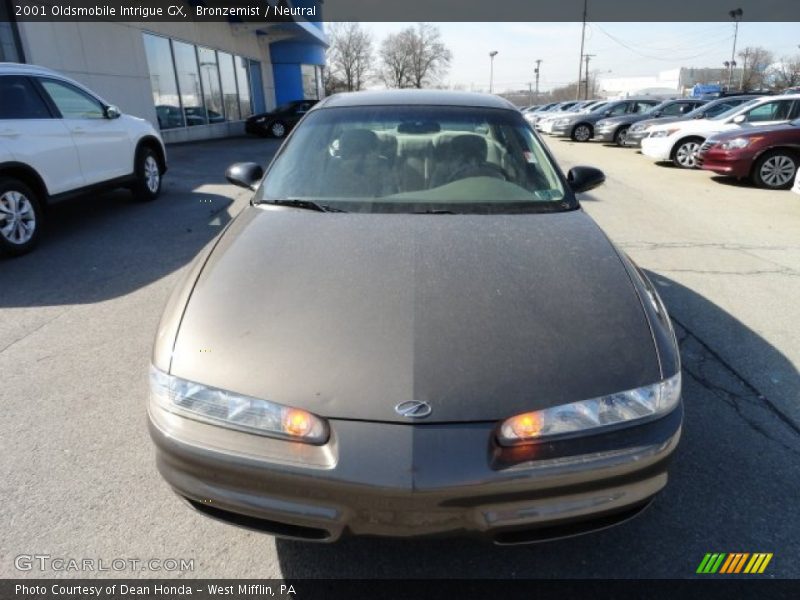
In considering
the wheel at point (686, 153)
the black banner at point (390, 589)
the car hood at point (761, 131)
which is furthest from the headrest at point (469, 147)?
the wheel at point (686, 153)

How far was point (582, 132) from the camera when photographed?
20844mm

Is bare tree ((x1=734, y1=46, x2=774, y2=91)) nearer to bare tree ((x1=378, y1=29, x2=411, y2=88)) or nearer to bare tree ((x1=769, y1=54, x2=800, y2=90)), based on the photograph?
bare tree ((x1=769, y1=54, x2=800, y2=90))

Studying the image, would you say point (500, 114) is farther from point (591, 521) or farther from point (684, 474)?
point (591, 521)

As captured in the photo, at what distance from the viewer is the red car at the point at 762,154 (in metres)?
9.39

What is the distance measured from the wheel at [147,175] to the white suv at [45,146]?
1.37 feet

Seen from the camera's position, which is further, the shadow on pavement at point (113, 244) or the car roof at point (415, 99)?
the shadow on pavement at point (113, 244)

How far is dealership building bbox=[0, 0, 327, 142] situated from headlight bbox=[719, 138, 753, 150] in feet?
45.9

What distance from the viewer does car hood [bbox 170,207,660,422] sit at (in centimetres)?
165

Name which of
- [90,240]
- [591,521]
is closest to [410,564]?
[591,521]

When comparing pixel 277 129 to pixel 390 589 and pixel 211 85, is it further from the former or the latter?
pixel 390 589

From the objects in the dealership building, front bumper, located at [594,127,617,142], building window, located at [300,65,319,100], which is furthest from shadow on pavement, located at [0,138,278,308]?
building window, located at [300,65,319,100]

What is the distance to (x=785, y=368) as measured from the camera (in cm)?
336

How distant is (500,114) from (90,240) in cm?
497

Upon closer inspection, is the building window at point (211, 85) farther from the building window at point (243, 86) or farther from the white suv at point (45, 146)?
the white suv at point (45, 146)
